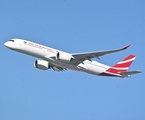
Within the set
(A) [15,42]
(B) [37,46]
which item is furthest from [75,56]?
(A) [15,42]

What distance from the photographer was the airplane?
43688 mm

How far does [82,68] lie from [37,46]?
6.64 meters

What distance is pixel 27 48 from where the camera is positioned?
43.7 meters

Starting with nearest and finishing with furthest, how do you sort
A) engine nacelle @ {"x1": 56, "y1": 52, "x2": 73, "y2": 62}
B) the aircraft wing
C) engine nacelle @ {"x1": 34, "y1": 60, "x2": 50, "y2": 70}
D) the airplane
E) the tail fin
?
the aircraft wing < the airplane < engine nacelle @ {"x1": 56, "y1": 52, "x2": 73, "y2": 62} < engine nacelle @ {"x1": 34, "y1": 60, "x2": 50, "y2": 70} < the tail fin

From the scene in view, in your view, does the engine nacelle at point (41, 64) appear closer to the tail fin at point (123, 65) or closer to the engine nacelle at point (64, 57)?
the engine nacelle at point (64, 57)

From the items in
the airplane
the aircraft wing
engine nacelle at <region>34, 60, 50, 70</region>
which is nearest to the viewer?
the aircraft wing

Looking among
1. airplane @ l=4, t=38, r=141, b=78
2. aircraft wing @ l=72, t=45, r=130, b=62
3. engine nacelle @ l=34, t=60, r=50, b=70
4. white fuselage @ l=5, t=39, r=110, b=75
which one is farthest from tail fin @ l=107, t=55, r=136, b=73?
engine nacelle @ l=34, t=60, r=50, b=70

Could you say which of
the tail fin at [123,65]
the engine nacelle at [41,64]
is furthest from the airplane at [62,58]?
the tail fin at [123,65]

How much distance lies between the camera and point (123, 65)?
2025 inches

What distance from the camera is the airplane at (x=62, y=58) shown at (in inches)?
1720

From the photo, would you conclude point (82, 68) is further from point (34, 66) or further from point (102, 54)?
point (34, 66)

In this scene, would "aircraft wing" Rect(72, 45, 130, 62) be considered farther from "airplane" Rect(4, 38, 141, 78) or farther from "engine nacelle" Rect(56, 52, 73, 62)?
"engine nacelle" Rect(56, 52, 73, 62)

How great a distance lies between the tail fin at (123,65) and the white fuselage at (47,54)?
9.53 feet

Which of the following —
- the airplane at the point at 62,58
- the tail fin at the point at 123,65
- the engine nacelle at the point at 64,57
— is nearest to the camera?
the airplane at the point at 62,58
